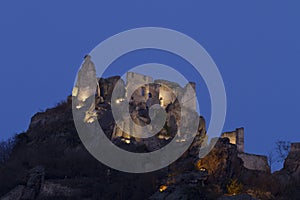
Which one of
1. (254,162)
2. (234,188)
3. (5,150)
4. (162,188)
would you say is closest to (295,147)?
(254,162)

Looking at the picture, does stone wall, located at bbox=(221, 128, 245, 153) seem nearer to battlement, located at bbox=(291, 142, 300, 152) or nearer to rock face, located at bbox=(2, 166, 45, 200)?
battlement, located at bbox=(291, 142, 300, 152)

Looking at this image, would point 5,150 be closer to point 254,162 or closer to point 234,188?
point 254,162

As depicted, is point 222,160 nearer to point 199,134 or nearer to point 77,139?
point 199,134

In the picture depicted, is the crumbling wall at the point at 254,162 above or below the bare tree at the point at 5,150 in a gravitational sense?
below

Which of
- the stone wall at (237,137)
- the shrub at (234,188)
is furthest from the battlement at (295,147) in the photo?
the shrub at (234,188)

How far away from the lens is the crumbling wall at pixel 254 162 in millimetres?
56844

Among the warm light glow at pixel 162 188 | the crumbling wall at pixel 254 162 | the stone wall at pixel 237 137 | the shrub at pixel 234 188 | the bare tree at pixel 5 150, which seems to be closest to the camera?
the shrub at pixel 234 188

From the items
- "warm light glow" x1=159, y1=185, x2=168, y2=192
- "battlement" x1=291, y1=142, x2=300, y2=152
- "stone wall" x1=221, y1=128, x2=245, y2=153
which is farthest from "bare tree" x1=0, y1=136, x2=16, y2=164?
"battlement" x1=291, y1=142, x2=300, y2=152

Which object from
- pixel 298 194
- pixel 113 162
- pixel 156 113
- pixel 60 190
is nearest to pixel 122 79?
pixel 156 113

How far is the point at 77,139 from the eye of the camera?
62.3 m

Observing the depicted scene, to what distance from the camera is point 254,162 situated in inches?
2265

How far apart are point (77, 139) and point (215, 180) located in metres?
23.5

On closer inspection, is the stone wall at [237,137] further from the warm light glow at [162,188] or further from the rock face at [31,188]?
the rock face at [31,188]

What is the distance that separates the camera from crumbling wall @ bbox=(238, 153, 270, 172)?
56.8 m
